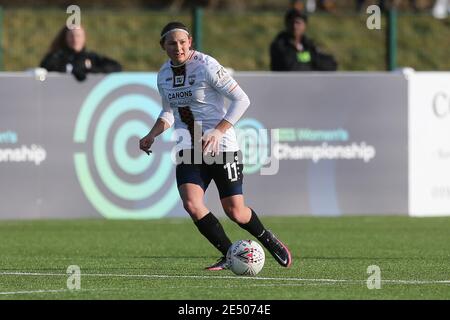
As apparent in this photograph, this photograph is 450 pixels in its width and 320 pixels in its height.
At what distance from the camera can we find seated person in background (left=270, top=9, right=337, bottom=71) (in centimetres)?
1908

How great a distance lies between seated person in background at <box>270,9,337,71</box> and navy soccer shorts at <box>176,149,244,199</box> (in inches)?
305

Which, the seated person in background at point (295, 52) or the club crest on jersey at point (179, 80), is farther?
the seated person in background at point (295, 52)

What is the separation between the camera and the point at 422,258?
41.8 ft

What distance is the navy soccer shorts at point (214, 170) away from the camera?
11.4 m

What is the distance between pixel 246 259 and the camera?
11117 millimetres

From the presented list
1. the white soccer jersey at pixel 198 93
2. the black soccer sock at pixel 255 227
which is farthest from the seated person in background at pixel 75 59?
the black soccer sock at pixel 255 227

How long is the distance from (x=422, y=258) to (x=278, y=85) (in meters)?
6.15

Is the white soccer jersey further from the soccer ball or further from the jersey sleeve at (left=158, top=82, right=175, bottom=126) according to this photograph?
the soccer ball

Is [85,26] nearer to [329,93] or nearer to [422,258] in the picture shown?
[329,93]

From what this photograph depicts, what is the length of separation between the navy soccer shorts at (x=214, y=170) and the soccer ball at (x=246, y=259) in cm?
48

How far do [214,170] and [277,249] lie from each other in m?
0.88

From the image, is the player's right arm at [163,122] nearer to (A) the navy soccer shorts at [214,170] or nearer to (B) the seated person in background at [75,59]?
(A) the navy soccer shorts at [214,170]


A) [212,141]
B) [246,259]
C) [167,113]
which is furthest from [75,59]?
[246,259]

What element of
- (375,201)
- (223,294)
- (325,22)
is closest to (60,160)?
(375,201)
